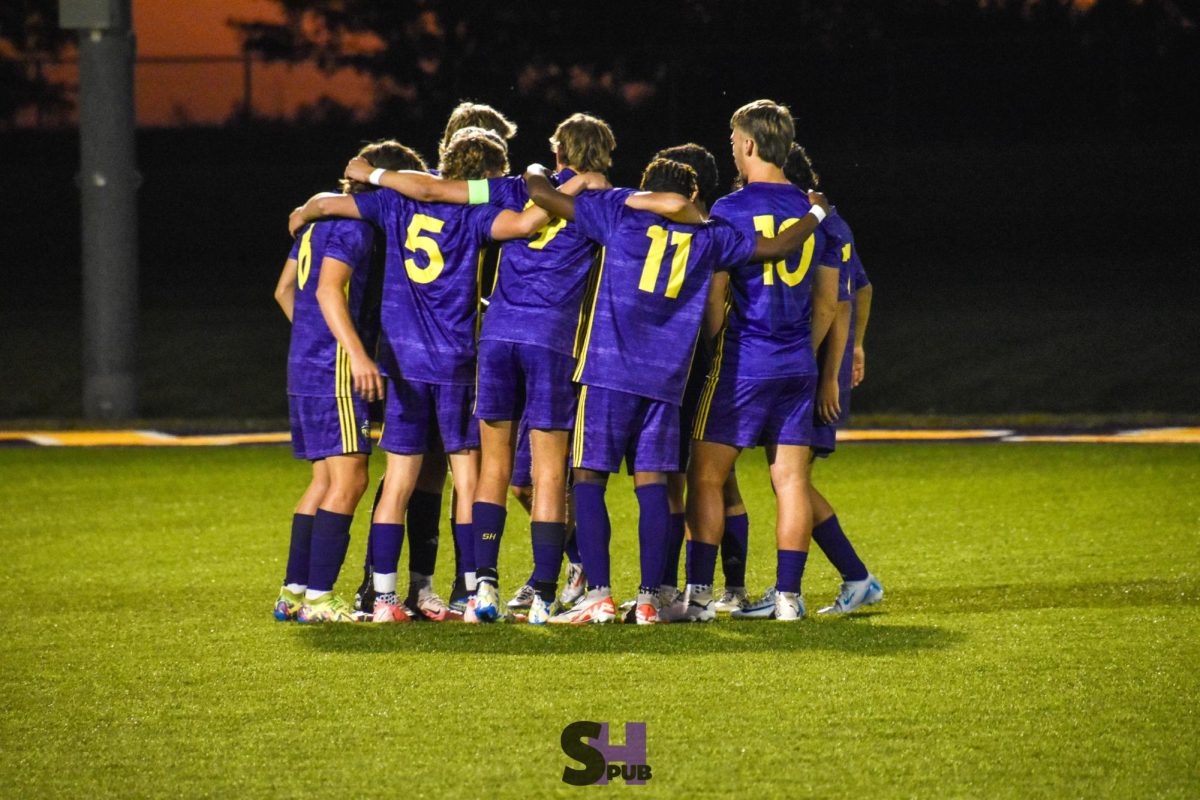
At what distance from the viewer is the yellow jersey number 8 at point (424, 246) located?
6.39m

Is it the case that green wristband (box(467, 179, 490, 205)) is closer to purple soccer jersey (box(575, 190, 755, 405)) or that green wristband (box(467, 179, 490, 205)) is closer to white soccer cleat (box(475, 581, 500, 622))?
purple soccer jersey (box(575, 190, 755, 405))

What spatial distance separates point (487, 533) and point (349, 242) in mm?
1121

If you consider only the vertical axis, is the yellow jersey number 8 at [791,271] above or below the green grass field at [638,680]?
above

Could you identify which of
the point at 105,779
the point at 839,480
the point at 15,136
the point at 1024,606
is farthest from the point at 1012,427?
the point at 15,136

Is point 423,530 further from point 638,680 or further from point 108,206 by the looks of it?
point 108,206

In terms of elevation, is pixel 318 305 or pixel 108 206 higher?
pixel 318 305

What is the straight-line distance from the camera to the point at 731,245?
20.4ft

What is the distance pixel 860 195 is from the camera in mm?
Result: 24703

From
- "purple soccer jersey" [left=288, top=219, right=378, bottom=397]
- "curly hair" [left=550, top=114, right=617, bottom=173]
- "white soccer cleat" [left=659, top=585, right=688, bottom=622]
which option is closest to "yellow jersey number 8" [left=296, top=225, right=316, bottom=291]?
"purple soccer jersey" [left=288, top=219, right=378, bottom=397]

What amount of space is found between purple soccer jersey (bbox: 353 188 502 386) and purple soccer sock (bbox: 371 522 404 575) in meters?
0.53

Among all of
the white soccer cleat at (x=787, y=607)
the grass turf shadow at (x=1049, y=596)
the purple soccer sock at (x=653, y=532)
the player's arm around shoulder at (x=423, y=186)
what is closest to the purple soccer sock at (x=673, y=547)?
the purple soccer sock at (x=653, y=532)

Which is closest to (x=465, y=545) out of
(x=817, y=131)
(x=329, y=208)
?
(x=329, y=208)

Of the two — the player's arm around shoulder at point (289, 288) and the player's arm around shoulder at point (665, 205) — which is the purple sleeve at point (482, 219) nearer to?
the player's arm around shoulder at point (665, 205)

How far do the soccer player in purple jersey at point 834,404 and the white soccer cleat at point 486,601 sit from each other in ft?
3.96
